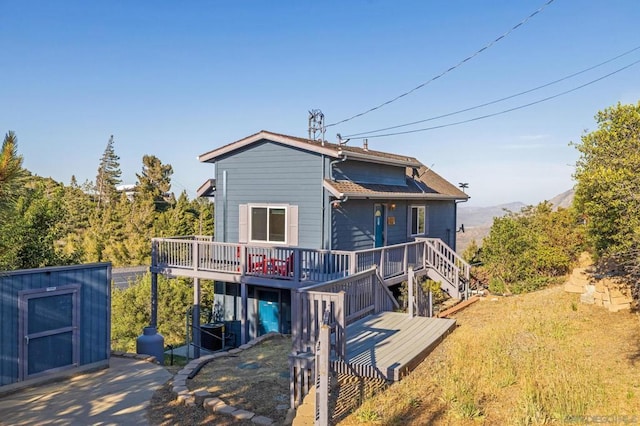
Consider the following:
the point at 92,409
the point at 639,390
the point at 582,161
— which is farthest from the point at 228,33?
the point at 639,390

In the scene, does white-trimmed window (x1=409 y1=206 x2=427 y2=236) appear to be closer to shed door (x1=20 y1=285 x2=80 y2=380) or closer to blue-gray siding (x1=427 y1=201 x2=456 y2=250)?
blue-gray siding (x1=427 y1=201 x2=456 y2=250)

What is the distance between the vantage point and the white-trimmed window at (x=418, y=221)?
18473 millimetres

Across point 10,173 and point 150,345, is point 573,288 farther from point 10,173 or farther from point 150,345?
point 10,173

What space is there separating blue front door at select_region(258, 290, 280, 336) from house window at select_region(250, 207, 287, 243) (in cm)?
183

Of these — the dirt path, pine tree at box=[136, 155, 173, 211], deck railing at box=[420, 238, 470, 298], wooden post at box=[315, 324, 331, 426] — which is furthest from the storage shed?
pine tree at box=[136, 155, 173, 211]

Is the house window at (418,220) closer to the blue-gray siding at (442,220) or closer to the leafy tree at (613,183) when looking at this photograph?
the blue-gray siding at (442,220)

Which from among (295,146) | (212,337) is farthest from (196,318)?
(295,146)

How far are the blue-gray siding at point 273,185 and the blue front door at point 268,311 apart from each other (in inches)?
84.3

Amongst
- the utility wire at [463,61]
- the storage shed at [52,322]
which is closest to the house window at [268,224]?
the utility wire at [463,61]

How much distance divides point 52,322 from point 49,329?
127 millimetres

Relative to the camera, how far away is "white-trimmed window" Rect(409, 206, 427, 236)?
18.5 meters

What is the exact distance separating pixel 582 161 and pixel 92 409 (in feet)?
35.8

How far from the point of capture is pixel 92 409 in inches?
262

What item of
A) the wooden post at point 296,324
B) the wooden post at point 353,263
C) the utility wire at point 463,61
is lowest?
the wooden post at point 296,324
